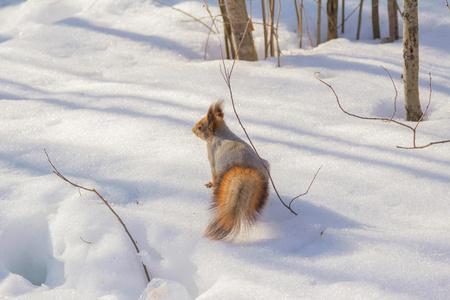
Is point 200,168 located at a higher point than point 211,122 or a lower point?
lower

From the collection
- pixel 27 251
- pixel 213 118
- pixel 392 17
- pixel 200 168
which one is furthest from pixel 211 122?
pixel 392 17

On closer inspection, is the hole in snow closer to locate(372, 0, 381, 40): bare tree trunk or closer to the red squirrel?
the red squirrel

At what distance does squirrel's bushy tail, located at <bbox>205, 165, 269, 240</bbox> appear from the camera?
1981 mm

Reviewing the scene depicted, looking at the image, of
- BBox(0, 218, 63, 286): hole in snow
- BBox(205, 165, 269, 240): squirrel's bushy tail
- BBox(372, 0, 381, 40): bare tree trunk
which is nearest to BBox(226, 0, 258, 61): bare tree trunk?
BBox(372, 0, 381, 40): bare tree trunk

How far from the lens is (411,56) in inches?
106

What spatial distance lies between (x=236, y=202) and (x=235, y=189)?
0.21 feet

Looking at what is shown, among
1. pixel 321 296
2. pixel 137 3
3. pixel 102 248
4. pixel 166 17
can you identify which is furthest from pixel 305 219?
pixel 137 3

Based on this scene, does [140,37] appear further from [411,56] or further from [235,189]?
[235,189]

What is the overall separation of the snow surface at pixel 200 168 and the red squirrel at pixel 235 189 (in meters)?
0.08

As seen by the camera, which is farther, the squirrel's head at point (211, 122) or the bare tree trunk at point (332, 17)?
the bare tree trunk at point (332, 17)

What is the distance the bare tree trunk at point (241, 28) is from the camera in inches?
151

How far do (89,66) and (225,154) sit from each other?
2.29m

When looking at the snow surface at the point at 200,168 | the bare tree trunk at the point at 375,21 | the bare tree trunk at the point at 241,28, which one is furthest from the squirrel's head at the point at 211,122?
the bare tree trunk at the point at 375,21

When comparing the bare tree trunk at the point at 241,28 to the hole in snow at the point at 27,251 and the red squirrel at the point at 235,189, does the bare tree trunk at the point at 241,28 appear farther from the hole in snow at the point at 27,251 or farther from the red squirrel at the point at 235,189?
the hole in snow at the point at 27,251
